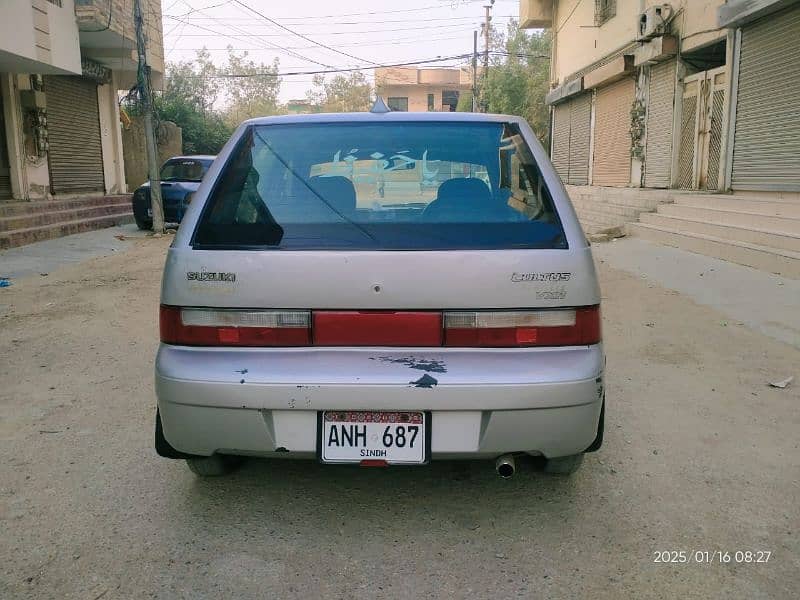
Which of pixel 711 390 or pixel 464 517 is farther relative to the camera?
pixel 711 390

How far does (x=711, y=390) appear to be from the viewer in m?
4.36

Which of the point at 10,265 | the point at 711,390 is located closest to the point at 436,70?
the point at 10,265

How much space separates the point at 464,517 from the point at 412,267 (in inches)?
39.8

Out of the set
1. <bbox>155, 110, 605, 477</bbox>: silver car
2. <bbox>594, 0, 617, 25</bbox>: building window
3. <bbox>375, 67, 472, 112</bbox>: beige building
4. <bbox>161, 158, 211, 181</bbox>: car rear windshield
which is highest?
<bbox>375, 67, 472, 112</bbox>: beige building

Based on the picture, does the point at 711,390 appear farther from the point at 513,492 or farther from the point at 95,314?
the point at 95,314

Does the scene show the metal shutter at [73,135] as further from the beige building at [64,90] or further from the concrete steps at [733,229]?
the concrete steps at [733,229]

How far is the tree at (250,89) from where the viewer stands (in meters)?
58.8

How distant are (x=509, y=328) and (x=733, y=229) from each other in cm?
834

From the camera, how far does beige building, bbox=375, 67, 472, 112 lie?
6806 centimetres

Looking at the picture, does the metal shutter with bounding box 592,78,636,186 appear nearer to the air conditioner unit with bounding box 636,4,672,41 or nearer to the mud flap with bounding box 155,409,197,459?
the air conditioner unit with bounding box 636,4,672,41

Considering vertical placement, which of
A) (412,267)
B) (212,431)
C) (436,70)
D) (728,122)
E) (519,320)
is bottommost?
(212,431)

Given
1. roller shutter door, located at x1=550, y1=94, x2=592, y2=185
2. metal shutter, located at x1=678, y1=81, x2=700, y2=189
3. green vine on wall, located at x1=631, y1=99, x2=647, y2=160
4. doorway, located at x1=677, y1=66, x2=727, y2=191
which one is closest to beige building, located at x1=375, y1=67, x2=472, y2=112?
roller shutter door, located at x1=550, y1=94, x2=592, y2=185

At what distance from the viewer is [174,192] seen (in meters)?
14.6

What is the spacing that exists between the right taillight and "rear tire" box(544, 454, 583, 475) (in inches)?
24.8
